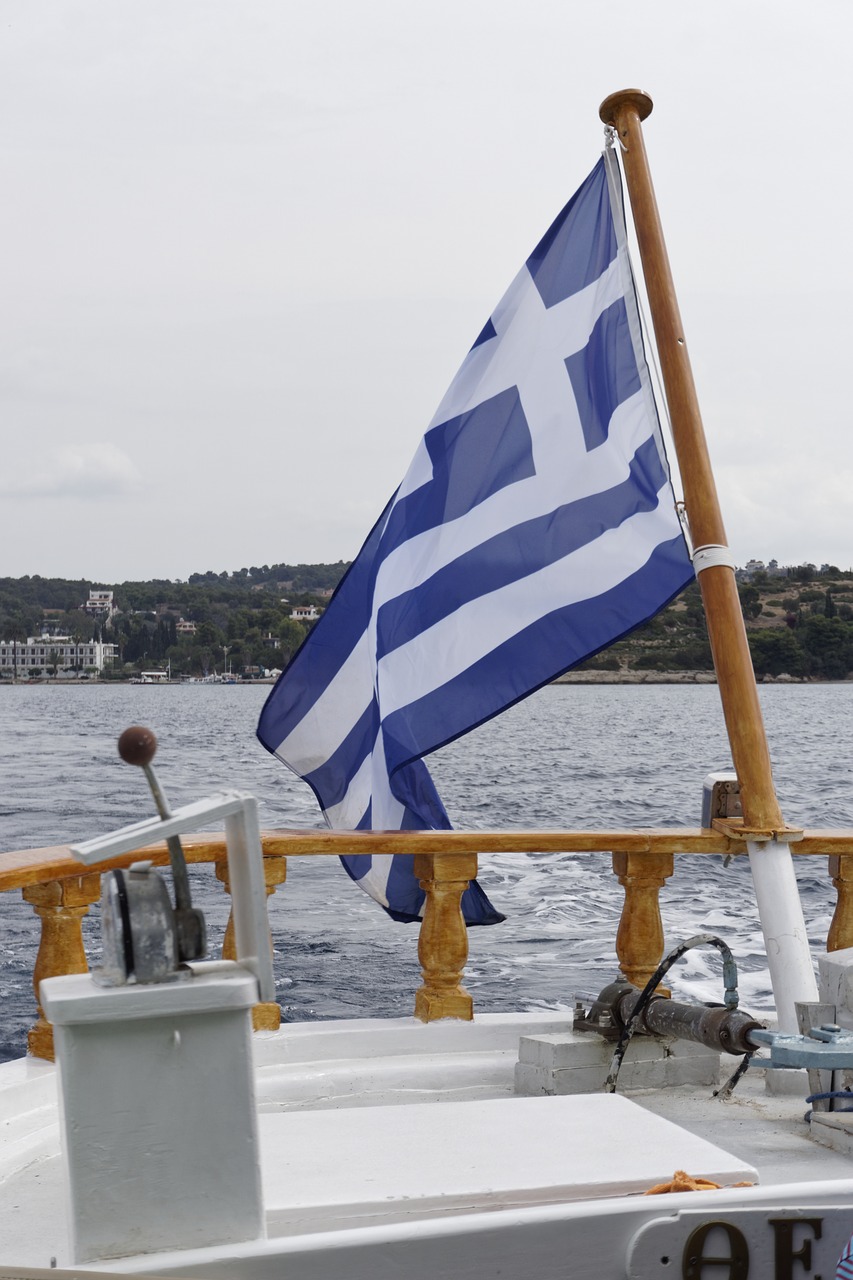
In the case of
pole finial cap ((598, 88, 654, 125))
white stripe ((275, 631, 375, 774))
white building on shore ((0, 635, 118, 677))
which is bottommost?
white stripe ((275, 631, 375, 774))

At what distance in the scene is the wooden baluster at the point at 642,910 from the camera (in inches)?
188

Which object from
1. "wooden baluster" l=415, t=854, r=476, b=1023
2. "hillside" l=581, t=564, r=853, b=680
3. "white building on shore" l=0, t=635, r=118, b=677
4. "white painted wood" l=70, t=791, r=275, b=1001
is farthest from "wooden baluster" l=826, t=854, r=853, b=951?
"white building on shore" l=0, t=635, r=118, b=677

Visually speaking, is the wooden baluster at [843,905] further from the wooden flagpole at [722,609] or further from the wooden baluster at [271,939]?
the wooden baluster at [271,939]

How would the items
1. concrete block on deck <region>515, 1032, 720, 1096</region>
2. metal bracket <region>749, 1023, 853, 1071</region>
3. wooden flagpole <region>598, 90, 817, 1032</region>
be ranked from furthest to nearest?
wooden flagpole <region>598, 90, 817, 1032</region> → concrete block on deck <region>515, 1032, 720, 1096</region> → metal bracket <region>749, 1023, 853, 1071</region>

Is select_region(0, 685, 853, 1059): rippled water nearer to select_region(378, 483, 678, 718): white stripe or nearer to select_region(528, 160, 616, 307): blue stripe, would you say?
select_region(378, 483, 678, 718): white stripe

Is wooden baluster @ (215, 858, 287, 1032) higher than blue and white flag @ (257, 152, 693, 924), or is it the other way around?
blue and white flag @ (257, 152, 693, 924)

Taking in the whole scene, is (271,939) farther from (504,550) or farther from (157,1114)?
(157,1114)

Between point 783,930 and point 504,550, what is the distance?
1.69 metres

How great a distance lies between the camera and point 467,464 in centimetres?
499

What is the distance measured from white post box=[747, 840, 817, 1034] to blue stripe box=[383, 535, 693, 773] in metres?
0.90

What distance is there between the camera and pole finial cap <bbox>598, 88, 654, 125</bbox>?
467 centimetres

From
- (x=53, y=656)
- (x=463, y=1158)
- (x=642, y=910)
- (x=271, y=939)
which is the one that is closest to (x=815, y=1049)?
(x=463, y=1158)

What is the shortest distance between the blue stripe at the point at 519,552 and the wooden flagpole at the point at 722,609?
0.22m

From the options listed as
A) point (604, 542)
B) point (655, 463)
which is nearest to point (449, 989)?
point (604, 542)
